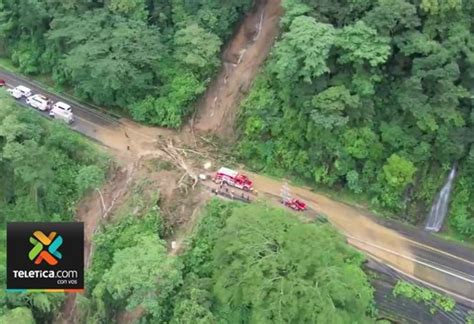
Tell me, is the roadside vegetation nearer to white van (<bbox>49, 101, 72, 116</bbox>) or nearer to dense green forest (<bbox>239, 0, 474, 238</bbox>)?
dense green forest (<bbox>239, 0, 474, 238</bbox>)

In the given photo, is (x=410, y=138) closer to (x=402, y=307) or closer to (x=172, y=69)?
(x=402, y=307)

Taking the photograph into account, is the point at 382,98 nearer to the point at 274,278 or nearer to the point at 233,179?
the point at 233,179

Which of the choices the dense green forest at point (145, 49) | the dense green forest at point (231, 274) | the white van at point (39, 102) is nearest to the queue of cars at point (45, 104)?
the white van at point (39, 102)

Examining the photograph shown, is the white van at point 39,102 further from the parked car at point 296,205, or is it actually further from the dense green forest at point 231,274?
the parked car at point 296,205

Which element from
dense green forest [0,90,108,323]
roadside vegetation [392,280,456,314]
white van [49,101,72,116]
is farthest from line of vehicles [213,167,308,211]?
white van [49,101,72,116]

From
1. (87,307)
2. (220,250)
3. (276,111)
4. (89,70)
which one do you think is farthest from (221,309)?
(89,70)
